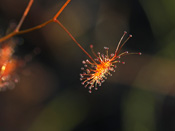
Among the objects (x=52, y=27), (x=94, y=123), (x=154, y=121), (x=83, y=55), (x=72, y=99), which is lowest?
(x=154, y=121)

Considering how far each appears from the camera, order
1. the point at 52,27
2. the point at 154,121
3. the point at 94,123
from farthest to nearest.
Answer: the point at 52,27
the point at 94,123
the point at 154,121

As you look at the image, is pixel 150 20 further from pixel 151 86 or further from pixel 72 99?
pixel 72 99

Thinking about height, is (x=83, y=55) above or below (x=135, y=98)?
above

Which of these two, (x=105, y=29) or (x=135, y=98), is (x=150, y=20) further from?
(x=135, y=98)

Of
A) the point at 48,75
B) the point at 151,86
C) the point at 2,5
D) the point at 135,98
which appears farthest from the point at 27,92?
the point at 151,86

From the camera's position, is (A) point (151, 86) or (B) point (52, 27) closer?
(A) point (151, 86)

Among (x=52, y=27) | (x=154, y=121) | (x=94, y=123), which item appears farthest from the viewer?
(x=52, y=27)
